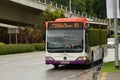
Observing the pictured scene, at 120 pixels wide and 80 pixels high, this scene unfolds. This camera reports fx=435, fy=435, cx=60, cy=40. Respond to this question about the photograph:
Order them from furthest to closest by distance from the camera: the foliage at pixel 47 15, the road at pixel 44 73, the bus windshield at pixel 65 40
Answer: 1. the foliage at pixel 47 15
2. the bus windshield at pixel 65 40
3. the road at pixel 44 73

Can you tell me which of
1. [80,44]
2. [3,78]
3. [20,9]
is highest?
[20,9]

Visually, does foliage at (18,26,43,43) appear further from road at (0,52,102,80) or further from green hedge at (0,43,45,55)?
road at (0,52,102,80)

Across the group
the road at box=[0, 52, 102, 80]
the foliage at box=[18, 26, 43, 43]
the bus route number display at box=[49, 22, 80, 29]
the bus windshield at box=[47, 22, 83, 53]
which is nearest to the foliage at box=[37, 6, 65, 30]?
the foliage at box=[18, 26, 43, 43]

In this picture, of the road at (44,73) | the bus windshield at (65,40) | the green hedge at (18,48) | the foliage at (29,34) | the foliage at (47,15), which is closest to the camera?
the road at (44,73)

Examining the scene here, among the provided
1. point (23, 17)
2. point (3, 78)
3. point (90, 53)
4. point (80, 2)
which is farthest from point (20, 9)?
point (80, 2)

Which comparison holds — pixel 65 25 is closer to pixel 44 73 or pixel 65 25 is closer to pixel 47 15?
pixel 44 73

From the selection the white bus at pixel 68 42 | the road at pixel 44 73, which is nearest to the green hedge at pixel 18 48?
the road at pixel 44 73

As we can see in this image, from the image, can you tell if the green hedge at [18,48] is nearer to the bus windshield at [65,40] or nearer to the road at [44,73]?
the road at [44,73]

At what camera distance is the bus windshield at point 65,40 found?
2344cm

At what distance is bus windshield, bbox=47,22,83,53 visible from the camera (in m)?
23.4

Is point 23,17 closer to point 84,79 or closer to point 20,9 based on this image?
point 20,9

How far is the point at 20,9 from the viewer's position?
61906mm

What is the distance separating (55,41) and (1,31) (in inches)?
1635

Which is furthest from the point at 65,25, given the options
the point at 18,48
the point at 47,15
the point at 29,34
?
the point at 47,15
